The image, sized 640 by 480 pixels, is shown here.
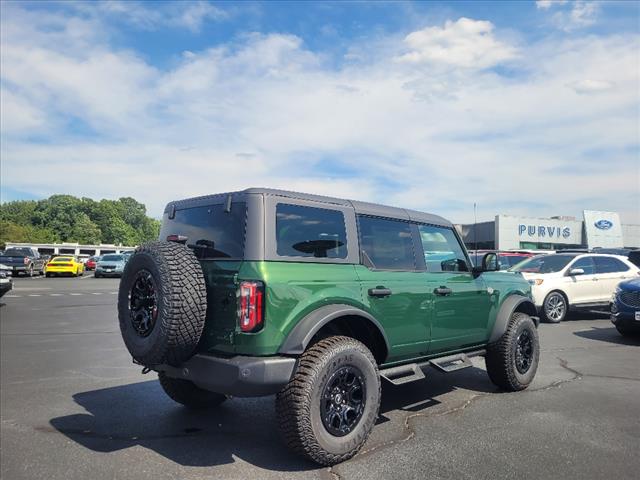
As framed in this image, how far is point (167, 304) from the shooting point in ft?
11.4

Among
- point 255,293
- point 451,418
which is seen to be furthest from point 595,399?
point 255,293

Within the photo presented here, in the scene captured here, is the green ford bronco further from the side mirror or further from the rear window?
the side mirror

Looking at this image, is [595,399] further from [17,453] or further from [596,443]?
[17,453]

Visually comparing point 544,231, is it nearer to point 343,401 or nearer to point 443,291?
point 443,291

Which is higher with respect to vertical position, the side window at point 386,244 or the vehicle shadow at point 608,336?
the side window at point 386,244

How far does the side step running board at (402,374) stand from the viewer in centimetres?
422

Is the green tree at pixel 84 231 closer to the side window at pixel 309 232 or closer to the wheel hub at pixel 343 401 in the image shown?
the side window at pixel 309 232

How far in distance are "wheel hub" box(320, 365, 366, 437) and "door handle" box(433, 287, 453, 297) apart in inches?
51.8

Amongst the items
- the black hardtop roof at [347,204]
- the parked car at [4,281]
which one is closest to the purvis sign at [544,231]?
the parked car at [4,281]

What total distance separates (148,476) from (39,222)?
501 ft

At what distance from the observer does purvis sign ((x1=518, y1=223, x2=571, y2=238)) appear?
43969mm

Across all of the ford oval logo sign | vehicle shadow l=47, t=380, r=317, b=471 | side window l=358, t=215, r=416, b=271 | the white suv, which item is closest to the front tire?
the white suv

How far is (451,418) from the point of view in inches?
186

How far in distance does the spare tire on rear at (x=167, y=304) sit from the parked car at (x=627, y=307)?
27.3 feet
